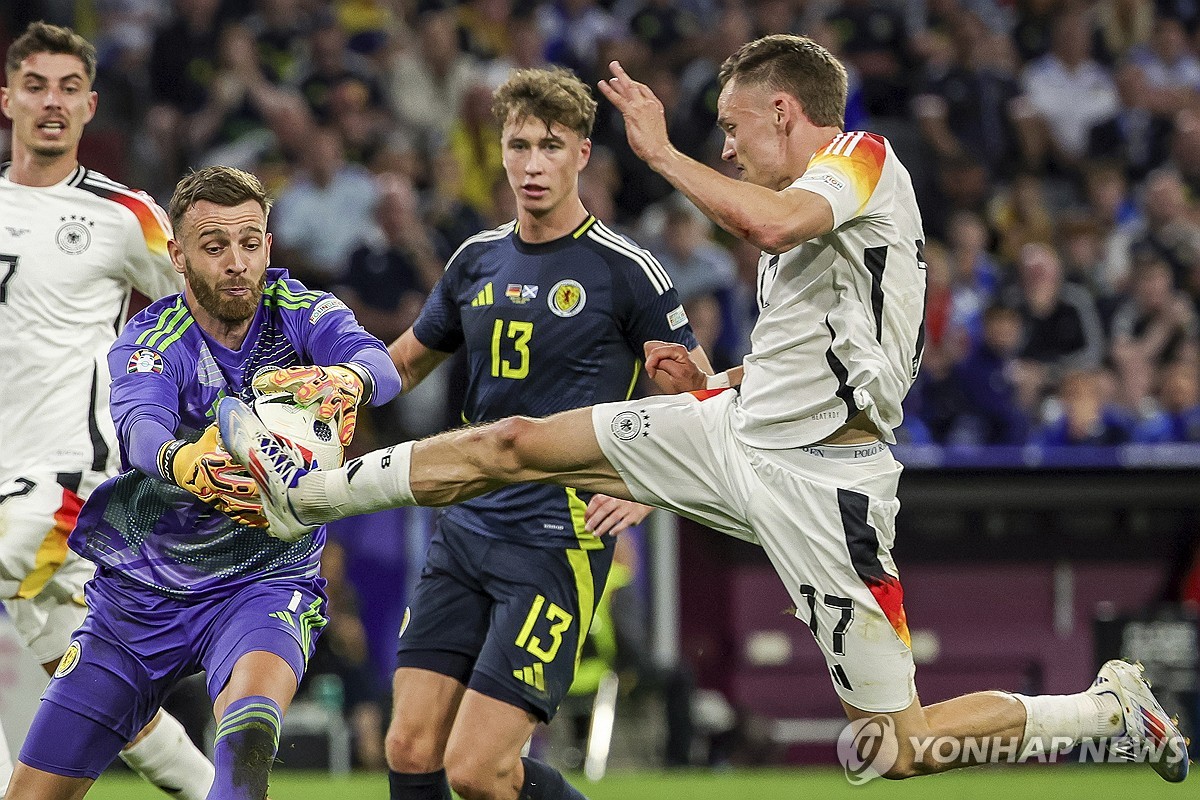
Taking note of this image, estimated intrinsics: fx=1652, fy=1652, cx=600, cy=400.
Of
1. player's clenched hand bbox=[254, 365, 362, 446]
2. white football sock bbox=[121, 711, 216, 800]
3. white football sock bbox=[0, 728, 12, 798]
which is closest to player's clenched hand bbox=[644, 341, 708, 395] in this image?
player's clenched hand bbox=[254, 365, 362, 446]

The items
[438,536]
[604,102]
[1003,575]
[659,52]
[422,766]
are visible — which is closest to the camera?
[422,766]

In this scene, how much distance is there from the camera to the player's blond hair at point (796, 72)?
513 centimetres

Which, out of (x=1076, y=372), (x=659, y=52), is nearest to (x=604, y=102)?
(x=659, y=52)

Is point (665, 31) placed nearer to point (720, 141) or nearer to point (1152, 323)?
point (720, 141)

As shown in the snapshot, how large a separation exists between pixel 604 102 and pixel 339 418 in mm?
7829

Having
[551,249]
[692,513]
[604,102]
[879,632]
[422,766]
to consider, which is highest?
[604,102]

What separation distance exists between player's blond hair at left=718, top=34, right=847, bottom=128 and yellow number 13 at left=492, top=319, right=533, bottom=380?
4.29 ft

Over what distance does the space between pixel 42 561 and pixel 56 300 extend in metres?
1.05

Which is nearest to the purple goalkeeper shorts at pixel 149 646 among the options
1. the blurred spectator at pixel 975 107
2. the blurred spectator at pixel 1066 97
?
the blurred spectator at pixel 975 107

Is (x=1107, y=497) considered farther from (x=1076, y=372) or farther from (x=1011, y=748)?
(x=1011, y=748)

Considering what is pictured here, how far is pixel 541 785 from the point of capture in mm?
5746

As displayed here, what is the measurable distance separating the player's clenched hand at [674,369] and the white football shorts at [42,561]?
7.74ft

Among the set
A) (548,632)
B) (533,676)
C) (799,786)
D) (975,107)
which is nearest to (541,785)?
(533,676)

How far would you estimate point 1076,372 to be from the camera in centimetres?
1134
